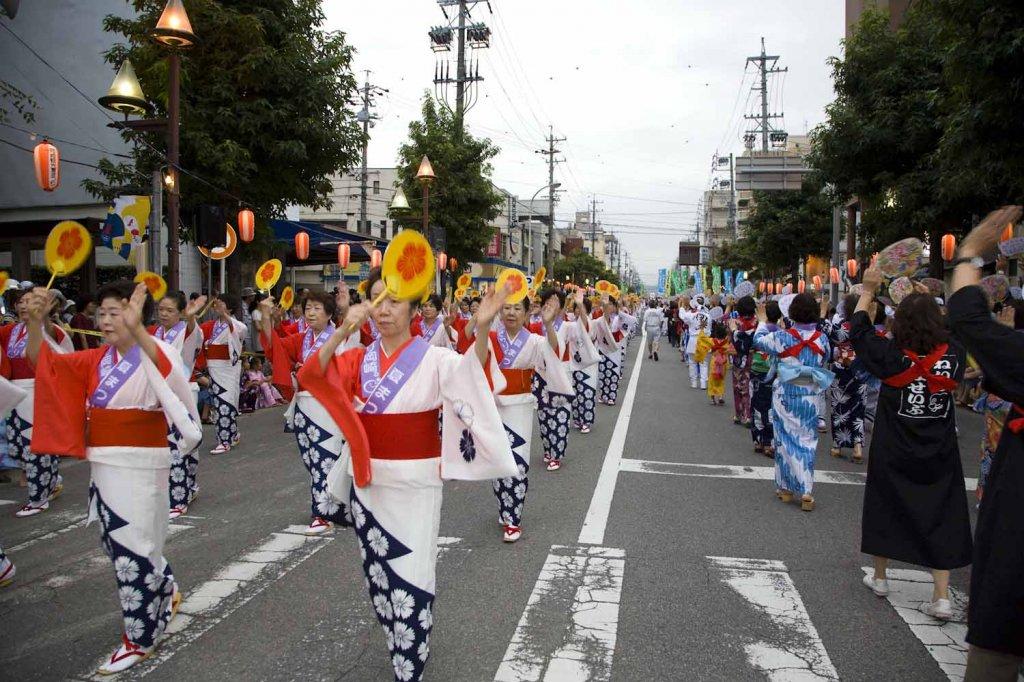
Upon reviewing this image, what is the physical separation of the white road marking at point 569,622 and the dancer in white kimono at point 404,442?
66 centimetres

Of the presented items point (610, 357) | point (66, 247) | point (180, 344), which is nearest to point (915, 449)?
point (66, 247)

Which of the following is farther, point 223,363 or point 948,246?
point 948,246

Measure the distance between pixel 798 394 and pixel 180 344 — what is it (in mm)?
5539

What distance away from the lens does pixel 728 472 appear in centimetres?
820

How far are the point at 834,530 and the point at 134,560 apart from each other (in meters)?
4.98

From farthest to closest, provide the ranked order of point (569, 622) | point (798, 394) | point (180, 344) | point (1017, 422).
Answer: point (180, 344), point (798, 394), point (569, 622), point (1017, 422)

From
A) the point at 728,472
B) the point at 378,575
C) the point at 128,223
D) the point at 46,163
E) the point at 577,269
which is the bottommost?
the point at 728,472

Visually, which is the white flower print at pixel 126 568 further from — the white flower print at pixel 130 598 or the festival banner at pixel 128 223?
the festival banner at pixel 128 223

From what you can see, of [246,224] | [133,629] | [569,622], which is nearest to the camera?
[133,629]

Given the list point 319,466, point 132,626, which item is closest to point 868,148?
point 319,466

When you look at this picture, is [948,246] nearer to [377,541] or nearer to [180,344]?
[180,344]

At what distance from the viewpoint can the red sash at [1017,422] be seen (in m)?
2.74

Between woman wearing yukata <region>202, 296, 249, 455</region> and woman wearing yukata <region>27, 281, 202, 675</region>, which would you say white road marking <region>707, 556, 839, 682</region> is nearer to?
woman wearing yukata <region>27, 281, 202, 675</region>

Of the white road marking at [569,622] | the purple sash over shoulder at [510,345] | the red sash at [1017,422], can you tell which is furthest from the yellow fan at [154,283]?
the red sash at [1017,422]
